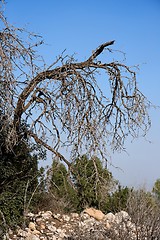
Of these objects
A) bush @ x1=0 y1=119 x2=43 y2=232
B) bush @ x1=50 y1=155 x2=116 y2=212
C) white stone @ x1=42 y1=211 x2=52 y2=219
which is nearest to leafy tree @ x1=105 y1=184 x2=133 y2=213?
bush @ x1=50 y1=155 x2=116 y2=212

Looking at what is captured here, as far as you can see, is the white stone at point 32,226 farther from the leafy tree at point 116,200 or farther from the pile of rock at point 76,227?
the leafy tree at point 116,200

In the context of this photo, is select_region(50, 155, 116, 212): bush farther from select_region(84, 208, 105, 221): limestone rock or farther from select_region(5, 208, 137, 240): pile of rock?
select_region(5, 208, 137, 240): pile of rock

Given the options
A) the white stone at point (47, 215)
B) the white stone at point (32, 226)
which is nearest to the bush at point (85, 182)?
the white stone at point (47, 215)

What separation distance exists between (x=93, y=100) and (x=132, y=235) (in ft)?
9.46

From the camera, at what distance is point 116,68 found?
456 inches

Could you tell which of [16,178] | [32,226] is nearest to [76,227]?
[32,226]

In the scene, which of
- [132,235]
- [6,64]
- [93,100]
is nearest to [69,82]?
[93,100]

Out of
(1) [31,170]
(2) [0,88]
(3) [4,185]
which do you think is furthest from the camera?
(1) [31,170]

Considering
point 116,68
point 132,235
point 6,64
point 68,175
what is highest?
point 116,68

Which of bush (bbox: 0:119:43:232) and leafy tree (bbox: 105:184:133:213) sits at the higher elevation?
leafy tree (bbox: 105:184:133:213)

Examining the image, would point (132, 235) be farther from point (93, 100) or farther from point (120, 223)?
point (93, 100)

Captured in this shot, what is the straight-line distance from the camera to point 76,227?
10664mm

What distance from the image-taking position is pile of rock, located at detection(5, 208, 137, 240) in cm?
1016

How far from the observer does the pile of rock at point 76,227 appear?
10156mm
